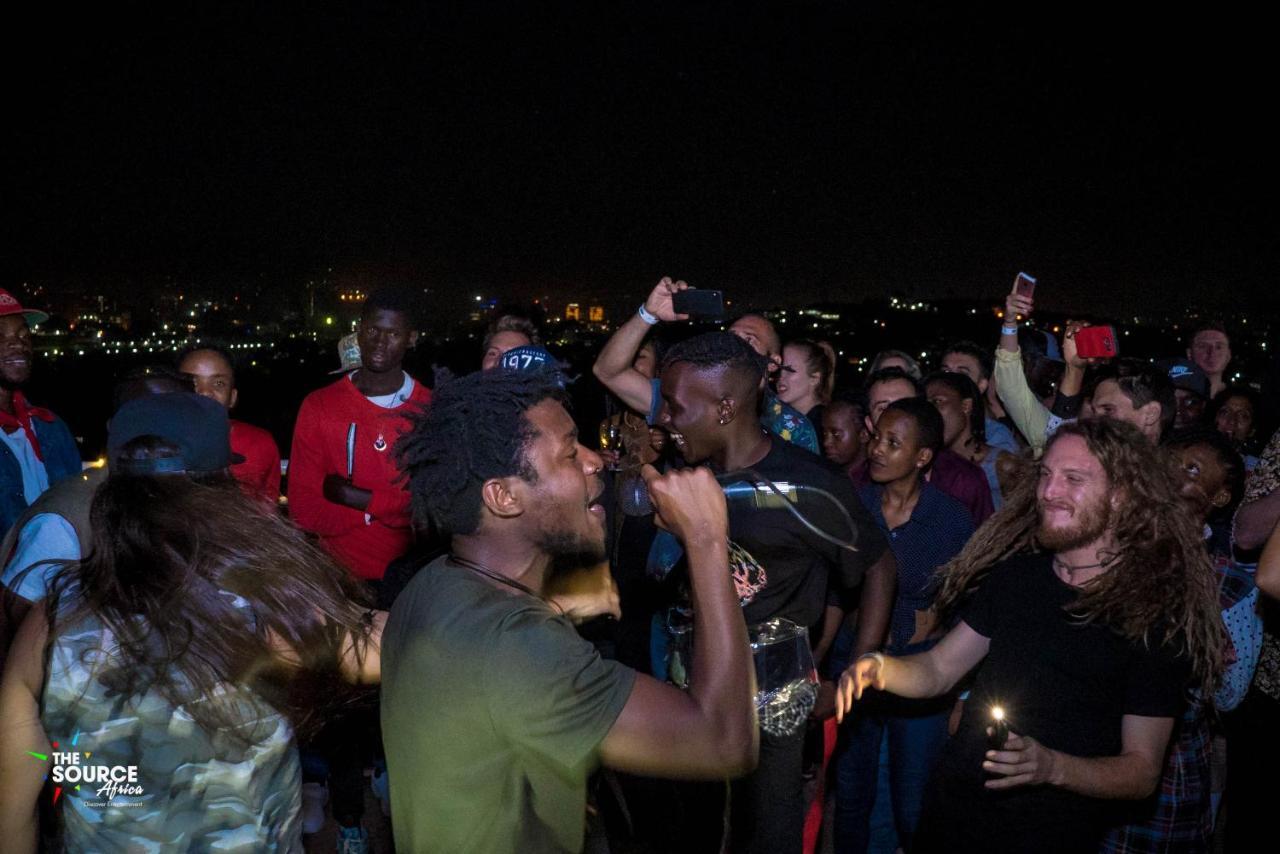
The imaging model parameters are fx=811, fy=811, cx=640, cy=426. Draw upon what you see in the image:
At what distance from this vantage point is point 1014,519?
2951 millimetres

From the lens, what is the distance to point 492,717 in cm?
154

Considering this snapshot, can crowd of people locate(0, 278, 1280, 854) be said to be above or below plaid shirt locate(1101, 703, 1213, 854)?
above

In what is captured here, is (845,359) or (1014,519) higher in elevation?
(1014,519)

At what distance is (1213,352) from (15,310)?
28.5ft

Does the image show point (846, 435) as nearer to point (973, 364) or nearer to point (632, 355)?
point (632, 355)

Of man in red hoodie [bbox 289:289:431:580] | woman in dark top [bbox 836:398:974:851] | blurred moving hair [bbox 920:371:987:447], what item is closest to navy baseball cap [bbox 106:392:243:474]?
man in red hoodie [bbox 289:289:431:580]

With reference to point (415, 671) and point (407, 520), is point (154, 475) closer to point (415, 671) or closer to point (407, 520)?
point (415, 671)

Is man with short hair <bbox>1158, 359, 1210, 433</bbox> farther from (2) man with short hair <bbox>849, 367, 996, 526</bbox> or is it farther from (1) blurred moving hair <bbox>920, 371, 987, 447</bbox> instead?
(2) man with short hair <bbox>849, 367, 996, 526</bbox>

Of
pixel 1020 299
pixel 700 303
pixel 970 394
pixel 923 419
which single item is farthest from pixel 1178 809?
pixel 1020 299

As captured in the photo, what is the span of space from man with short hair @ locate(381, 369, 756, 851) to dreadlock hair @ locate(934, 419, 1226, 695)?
1.31 meters

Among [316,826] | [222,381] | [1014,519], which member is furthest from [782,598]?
[222,381]

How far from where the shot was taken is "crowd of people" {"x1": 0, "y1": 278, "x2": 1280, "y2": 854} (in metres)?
1.64

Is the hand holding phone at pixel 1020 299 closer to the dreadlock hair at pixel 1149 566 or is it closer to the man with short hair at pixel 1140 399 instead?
the man with short hair at pixel 1140 399

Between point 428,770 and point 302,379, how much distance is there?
117ft
